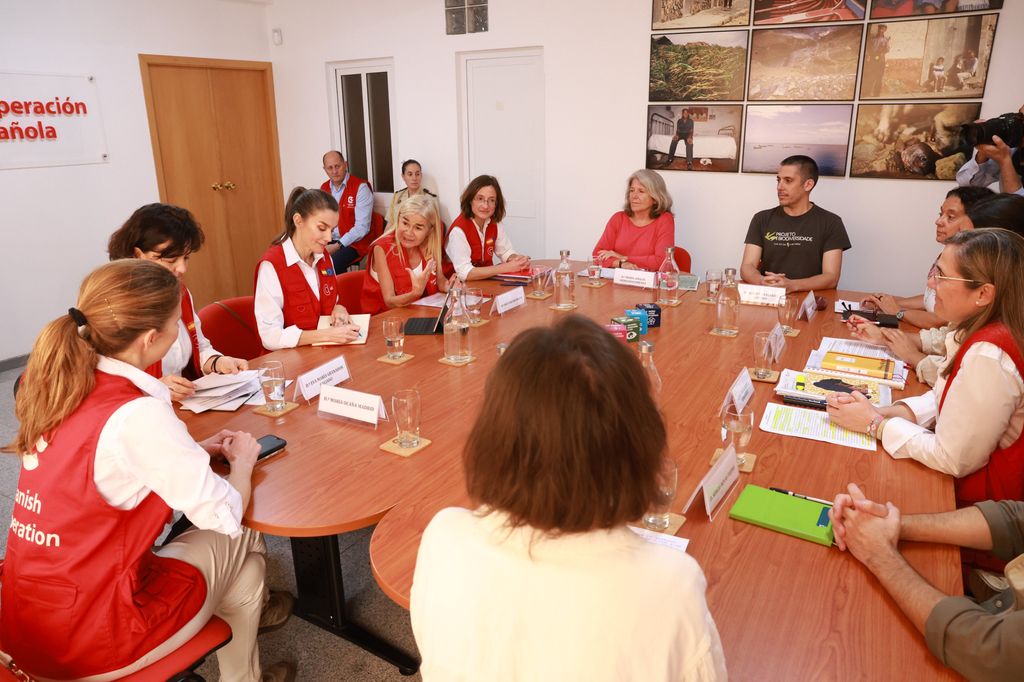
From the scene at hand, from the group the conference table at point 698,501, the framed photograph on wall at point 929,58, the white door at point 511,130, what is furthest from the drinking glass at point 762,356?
→ the white door at point 511,130

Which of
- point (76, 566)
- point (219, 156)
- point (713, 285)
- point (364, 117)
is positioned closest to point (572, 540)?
point (76, 566)

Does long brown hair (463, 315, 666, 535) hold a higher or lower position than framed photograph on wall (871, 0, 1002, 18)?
lower

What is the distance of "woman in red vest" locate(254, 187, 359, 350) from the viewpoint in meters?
2.80

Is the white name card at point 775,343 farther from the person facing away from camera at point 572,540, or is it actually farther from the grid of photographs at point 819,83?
the grid of photographs at point 819,83

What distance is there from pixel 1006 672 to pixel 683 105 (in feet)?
15.2

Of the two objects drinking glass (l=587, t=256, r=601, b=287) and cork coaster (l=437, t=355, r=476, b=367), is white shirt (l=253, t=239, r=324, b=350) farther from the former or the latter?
drinking glass (l=587, t=256, r=601, b=287)

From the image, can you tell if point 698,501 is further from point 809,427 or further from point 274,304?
point 274,304

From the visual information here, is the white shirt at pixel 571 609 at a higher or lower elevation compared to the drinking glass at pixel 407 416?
higher

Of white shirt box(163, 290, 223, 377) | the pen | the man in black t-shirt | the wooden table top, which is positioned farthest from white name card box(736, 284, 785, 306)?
white shirt box(163, 290, 223, 377)

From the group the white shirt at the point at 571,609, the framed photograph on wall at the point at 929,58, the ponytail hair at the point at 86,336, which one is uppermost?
the framed photograph on wall at the point at 929,58

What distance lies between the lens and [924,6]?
4141 millimetres

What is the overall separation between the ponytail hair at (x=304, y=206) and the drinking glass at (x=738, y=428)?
1.90m

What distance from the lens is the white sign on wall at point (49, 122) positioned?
4.75 meters

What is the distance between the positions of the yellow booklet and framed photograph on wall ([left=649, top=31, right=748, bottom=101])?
3031 millimetres
